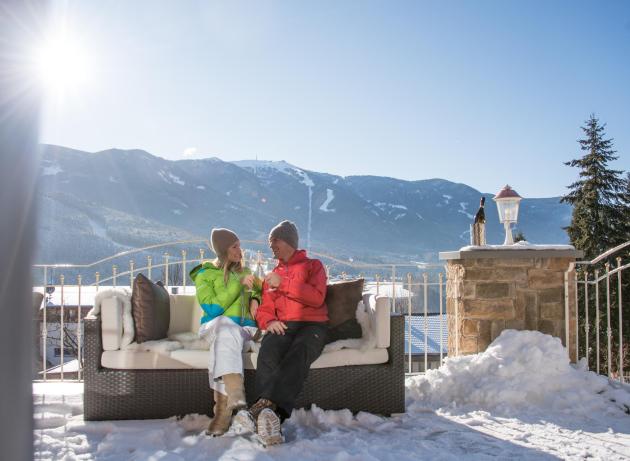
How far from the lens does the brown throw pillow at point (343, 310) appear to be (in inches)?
137

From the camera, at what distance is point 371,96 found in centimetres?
997

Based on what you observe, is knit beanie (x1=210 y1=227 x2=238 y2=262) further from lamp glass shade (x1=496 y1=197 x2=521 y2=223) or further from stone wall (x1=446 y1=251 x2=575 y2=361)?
lamp glass shade (x1=496 y1=197 x2=521 y2=223)

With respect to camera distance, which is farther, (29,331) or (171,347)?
(171,347)

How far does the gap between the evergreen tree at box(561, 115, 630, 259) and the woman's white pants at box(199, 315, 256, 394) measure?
18.5m

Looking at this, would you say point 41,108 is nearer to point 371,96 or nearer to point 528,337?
point 528,337

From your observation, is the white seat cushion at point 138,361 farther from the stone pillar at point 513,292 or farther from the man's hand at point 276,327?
the stone pillar at point 513,292

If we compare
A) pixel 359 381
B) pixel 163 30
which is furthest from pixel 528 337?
pixel 163 30

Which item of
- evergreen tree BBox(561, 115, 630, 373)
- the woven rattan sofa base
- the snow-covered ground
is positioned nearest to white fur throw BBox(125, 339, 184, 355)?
the woven rattan sofa base

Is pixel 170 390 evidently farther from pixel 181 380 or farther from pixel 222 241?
pixel 222 241

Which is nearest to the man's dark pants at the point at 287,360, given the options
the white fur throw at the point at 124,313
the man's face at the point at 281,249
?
the man's face at the point at 281,249

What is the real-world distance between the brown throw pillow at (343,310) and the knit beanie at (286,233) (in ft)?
1.36

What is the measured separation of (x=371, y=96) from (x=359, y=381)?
7.52 m

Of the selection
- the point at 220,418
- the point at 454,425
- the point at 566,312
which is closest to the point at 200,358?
the point at 220,418

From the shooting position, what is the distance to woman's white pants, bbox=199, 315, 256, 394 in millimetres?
2947
